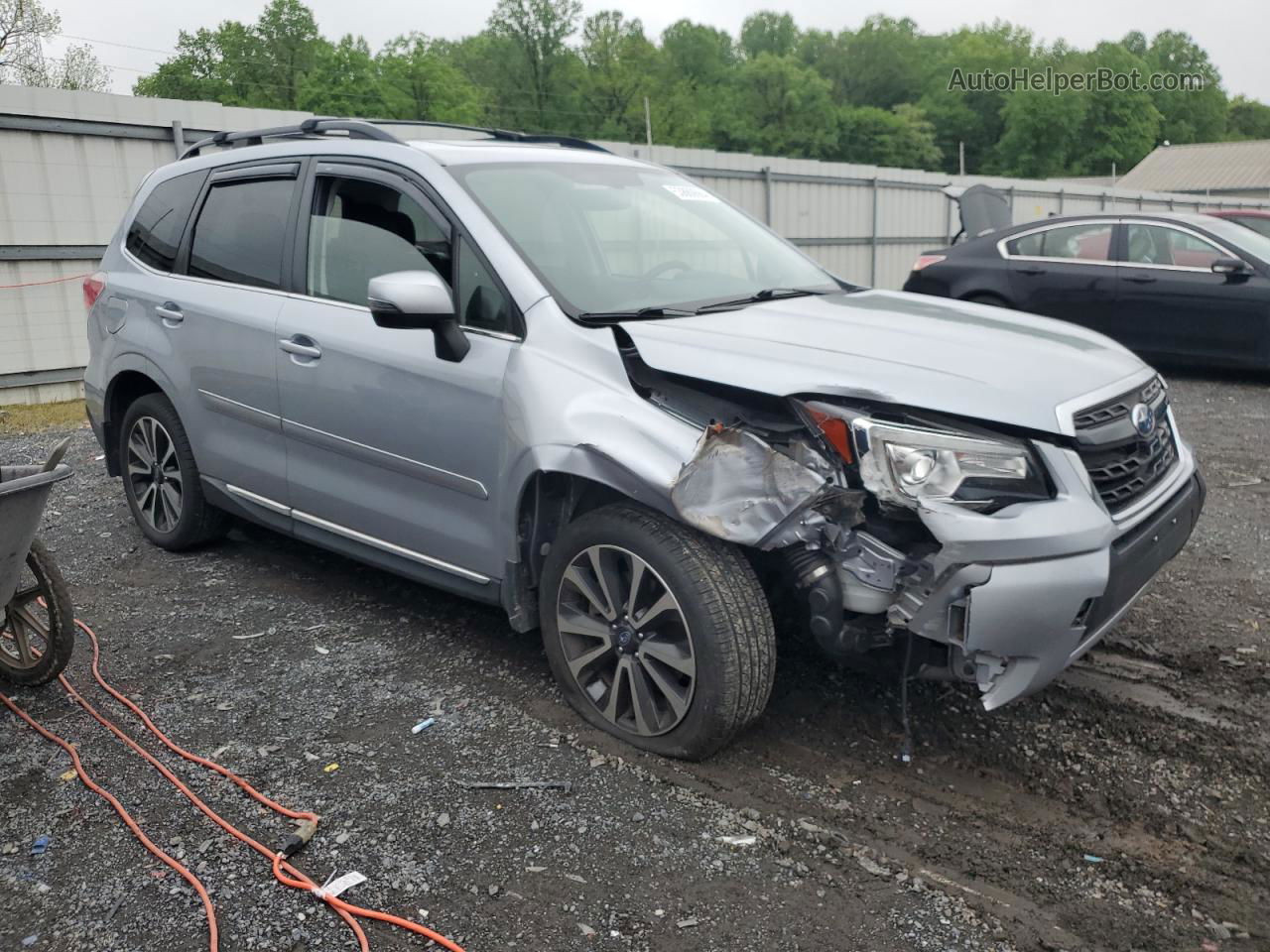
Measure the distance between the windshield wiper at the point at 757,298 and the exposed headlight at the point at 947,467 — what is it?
3.22 ft

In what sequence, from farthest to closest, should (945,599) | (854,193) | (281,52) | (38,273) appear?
(281,52) → (854,193) → (38,273) → (945,599)

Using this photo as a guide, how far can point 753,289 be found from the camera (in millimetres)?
4023

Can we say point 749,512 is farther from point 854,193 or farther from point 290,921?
point 854,193

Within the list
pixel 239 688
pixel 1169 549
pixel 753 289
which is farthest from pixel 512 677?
pixel 1169 549

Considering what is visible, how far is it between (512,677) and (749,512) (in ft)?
4.58

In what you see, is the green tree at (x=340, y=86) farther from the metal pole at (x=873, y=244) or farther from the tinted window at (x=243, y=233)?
the tinted window at (x=243, y=233)

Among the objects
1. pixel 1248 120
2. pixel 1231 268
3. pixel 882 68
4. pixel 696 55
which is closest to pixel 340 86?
pixel 696 55

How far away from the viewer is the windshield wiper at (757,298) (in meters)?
3.70

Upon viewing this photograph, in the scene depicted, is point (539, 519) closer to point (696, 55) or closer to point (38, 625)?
point (38, 625)

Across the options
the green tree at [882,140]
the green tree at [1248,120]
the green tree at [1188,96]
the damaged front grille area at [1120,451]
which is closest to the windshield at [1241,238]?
the damaged front grille area at [1120,451]

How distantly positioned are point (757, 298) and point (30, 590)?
282 centimetres

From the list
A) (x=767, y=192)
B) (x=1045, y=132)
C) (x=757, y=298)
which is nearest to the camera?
(x=757, y=298)

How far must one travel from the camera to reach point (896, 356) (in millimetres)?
3107

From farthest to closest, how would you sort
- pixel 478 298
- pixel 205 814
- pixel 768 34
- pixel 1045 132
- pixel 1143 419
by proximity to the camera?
pixel 768 34, pixel 1045 132, pixel 478 298, pixel 1143 419, pixel 205 814
